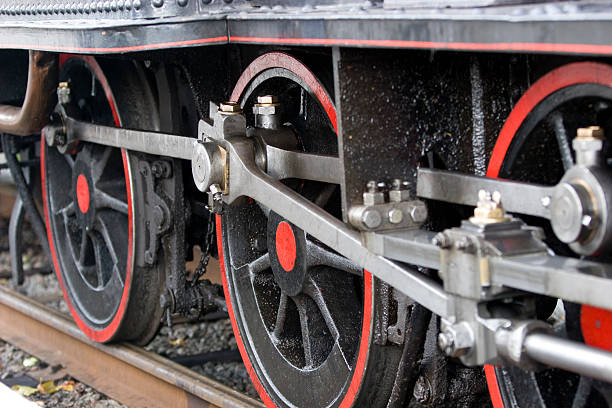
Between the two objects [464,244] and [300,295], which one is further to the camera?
[300,295]

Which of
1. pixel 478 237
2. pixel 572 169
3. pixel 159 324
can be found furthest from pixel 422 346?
pixel 159 324

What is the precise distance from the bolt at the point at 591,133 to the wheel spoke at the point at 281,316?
153cm

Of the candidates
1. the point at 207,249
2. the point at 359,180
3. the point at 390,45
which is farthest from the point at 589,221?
the point at 207,249

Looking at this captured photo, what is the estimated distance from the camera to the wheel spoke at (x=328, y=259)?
2.85m

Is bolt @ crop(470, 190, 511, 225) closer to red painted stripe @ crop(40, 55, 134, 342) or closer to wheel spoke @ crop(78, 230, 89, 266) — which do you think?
red painted stripe @ crop(40, 55, 134, 342)

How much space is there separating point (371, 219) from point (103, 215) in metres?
2.31

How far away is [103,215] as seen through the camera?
172 inches

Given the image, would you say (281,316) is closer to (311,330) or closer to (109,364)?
(311,330)

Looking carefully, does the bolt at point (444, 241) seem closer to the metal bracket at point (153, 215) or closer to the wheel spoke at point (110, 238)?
the metal bracket at point (153, 215)

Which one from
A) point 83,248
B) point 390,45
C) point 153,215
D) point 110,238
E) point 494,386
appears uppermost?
point 390,45

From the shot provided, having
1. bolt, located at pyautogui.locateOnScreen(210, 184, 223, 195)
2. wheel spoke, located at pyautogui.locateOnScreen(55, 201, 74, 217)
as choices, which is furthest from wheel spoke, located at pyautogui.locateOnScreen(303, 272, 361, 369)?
wheel spoke, located at pyautogui.locateOnScreen(55, 201, 74, 217)

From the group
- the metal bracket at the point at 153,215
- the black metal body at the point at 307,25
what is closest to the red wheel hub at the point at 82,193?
the metal bracket at the point at 153,215

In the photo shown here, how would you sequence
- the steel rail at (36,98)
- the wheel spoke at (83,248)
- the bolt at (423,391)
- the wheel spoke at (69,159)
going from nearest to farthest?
1. the bolt at (423,391)
2. the steel rail at (36,98)
3. the wheel spoke at (83,248)
4. the wheel spoke at (69,159)

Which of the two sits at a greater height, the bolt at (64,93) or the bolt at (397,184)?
the bolt at (64,93)
